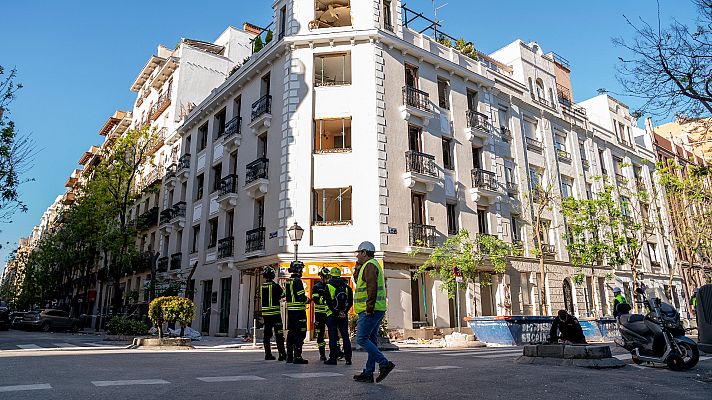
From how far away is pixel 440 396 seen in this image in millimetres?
4797

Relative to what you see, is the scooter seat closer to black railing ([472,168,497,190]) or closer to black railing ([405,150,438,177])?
black railing ([405,150,438,177])

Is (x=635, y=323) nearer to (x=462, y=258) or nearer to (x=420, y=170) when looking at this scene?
(x=462, y=258)

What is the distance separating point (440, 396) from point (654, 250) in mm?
37969

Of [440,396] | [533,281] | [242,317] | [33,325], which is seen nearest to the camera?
[440,396]

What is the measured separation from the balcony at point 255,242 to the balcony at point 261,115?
16.2 feet

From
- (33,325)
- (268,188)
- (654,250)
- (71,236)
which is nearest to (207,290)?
(268,188)

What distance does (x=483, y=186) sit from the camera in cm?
2336

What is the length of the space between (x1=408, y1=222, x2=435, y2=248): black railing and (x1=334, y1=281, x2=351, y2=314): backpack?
36.9ft

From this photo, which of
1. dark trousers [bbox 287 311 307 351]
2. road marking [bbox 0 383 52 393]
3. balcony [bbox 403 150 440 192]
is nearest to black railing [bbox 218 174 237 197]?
balcony [bbox 403 150 440 192]

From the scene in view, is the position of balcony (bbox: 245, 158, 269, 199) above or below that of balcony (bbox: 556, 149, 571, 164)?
below

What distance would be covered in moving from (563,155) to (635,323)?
23.7 metres

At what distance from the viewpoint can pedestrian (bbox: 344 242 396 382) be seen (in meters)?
5.75

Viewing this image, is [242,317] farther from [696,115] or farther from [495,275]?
[696,115]

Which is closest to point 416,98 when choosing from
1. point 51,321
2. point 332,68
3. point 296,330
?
point 332,68
